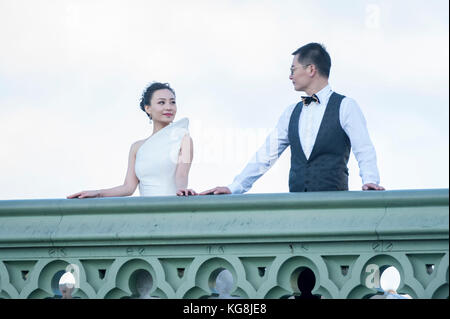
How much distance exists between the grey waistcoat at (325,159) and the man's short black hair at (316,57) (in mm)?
448

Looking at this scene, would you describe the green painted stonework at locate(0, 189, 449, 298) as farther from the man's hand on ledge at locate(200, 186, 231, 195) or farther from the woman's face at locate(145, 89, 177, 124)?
Result: the woman's face at locate(145, 89, 177, 124)

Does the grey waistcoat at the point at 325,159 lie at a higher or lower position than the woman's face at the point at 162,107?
lower

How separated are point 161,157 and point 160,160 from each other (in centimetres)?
4

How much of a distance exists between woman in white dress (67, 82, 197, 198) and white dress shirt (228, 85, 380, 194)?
72 centimetres

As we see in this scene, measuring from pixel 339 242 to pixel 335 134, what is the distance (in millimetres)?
2328

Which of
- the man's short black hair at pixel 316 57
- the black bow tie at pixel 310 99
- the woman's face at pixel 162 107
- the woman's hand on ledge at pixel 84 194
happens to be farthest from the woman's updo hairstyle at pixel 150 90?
the woman's hand on ledge at pixel 84 194

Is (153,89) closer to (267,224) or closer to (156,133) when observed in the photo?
(156,133)

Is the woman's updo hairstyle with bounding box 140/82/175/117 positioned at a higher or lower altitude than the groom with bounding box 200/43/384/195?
higher

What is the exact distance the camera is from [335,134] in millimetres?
6539

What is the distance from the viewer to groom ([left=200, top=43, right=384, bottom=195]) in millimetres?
6383

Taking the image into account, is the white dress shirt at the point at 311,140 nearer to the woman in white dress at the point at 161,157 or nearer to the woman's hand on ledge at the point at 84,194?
the woman in white dress at the point at 161,157

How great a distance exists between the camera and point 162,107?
761cm

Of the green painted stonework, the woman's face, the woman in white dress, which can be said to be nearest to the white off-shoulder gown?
the woman in white dress

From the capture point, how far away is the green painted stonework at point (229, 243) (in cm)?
416
